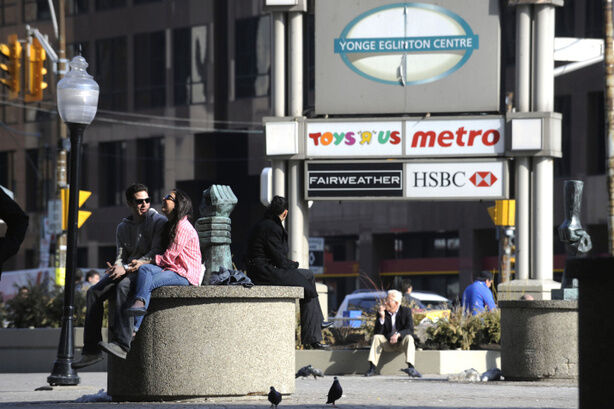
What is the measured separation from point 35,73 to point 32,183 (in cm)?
3761

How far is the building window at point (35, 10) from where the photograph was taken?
64875 millimetres

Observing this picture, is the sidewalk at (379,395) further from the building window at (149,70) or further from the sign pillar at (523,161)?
the building window at (149,70)

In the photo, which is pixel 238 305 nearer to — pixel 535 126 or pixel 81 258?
pixel 535 126

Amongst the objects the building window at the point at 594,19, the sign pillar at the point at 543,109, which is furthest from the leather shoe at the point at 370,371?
the building window at the point at 594,19

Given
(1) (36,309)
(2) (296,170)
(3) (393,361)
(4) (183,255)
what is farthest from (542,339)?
(1) (36,309)

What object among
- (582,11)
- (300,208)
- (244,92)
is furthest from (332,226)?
(300,208)

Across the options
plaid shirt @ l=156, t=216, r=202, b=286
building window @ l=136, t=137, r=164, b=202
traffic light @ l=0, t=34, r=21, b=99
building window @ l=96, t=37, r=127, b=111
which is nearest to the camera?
plaid shirt @ l=156, t=216, r=202, b=286

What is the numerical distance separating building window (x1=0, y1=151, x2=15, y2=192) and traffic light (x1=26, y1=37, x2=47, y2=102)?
38075 millimetres

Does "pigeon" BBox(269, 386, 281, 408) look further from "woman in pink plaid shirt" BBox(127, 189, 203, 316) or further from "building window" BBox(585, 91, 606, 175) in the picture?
"building window" BBox(585, 91, 606, 175)

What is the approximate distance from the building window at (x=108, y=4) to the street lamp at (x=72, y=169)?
4563 cm

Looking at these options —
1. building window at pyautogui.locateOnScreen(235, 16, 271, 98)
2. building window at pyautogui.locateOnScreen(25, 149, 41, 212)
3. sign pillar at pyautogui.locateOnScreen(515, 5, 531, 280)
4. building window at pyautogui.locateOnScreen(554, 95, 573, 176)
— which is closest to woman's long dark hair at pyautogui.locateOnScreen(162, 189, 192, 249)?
sign pillar at pyautogui.locateOnScreen(515, 5, 531, 280)

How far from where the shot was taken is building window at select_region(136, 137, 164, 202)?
5991cm

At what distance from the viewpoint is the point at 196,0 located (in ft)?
193

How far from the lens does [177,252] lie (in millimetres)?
11258
